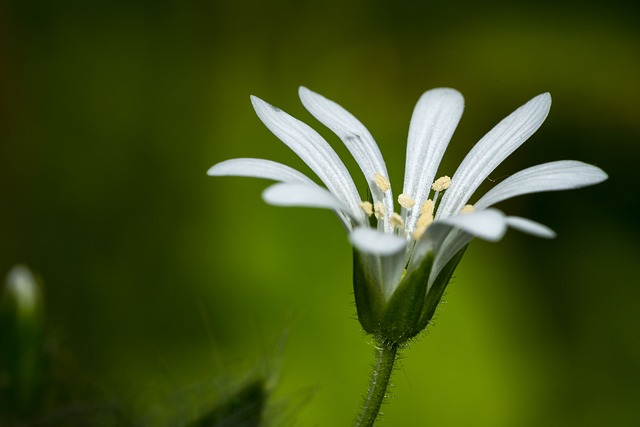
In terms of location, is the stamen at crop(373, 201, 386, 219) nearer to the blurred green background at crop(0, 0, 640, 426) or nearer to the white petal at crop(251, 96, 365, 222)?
the white petal at crop(251, 96, 365, 222)

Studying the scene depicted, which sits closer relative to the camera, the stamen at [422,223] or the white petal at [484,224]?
the white petal at [484,224]

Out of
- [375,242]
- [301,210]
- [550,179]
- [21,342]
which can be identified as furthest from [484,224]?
[301,210]

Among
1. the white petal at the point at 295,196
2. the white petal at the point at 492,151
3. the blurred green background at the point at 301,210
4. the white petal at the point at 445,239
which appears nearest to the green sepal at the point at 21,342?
the white petal at the point at 295,196

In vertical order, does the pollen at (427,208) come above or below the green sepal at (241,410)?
above

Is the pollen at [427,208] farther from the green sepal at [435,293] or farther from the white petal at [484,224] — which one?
Answer: the white petal at [484,224]

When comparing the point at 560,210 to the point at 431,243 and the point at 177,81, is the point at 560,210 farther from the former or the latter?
the point at 431,243

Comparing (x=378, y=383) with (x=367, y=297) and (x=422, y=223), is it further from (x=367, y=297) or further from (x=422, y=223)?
(x=422, y=223)
